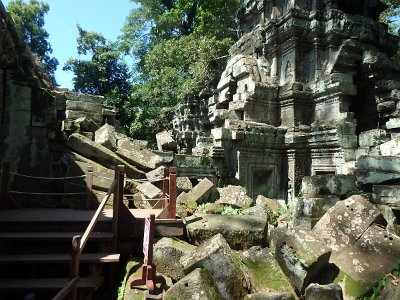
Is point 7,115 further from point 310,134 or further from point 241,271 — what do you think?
point 310,134

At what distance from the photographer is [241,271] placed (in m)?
3.72

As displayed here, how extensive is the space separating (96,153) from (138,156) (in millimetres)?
1017

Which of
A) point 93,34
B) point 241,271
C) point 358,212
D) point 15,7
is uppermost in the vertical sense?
point 15,7

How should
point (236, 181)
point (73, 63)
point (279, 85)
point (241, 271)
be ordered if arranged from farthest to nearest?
point (73, 63) → point (279, 85) → point (236, 181) → point (241, 271)

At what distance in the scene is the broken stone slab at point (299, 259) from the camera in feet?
11.7

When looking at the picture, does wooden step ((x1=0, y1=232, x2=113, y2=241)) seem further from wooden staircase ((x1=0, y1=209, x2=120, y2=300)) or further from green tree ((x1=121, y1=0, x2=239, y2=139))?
green tree ((x1=121, y1=0, x2=239, y2=139))

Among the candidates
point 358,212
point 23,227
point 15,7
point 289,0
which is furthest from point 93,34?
point 358,212

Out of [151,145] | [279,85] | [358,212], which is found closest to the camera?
[358,212]

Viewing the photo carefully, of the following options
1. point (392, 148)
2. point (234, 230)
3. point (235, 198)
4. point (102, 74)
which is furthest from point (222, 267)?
point (102, 74)

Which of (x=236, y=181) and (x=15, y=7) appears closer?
(x=236, y=181)

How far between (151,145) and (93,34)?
11651mm

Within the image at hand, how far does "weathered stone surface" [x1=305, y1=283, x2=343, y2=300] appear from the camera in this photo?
318 cm

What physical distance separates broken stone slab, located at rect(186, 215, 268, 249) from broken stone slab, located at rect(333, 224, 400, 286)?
1242mm

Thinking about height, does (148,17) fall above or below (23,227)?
above
